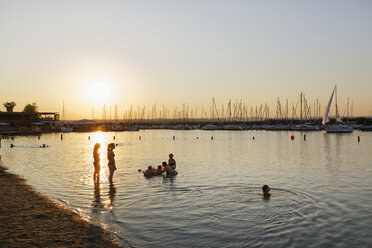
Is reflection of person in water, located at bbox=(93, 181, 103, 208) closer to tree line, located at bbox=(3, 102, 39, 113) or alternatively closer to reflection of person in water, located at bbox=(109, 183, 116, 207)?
reflection of person in water, located at bbox=(109, 183, 116, 207)

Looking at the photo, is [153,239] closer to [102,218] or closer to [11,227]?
[102,218]

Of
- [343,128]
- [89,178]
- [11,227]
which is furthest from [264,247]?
[343,128]

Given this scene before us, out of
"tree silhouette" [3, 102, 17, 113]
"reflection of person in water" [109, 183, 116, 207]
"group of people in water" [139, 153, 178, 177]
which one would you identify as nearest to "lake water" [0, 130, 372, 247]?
"reflection of person in water" [109, 183, 116, 207]

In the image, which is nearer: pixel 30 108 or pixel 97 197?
pixel 97 197

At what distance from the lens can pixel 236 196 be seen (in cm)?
1468

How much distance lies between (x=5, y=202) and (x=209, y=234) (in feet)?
27.3

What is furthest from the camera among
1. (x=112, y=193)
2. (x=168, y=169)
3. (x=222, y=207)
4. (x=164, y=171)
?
(x=164, y=171)

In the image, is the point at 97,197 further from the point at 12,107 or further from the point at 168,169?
the point at 12,107

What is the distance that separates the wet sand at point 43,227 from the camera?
8.31 metres

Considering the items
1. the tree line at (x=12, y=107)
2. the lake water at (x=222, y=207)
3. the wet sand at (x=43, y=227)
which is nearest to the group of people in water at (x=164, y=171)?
the lake water at (x=222, y=207)

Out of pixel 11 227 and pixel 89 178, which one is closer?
pixel 11 227

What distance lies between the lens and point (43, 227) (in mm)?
9453

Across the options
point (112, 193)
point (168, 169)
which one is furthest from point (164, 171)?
point (112, 193)

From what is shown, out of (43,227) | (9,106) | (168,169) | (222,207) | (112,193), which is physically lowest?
(222,207)
